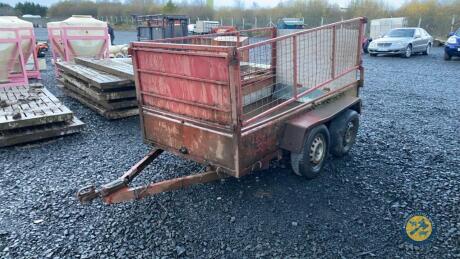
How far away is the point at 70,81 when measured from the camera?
830 cm

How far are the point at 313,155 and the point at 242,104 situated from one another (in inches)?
43.4

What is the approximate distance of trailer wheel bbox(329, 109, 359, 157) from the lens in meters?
4.54

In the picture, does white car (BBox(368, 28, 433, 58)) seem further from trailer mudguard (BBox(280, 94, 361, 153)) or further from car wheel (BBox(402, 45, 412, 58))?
trailer mudguard (BBox(280, 94, 361, 153))

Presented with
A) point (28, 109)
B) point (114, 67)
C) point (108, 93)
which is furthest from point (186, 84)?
point (114, 67)

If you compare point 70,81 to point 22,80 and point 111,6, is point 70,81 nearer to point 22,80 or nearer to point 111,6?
point 22,80

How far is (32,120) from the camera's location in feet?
18.1

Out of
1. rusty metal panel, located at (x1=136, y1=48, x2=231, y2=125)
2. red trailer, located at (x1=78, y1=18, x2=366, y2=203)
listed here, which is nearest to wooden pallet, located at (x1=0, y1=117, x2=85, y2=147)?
red trailer, located at (x1=78, y1=18, x2=366, y2=203)

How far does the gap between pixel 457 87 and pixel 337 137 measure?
7.24 meters

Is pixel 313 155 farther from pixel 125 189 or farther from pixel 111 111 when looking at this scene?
pixel 111 111

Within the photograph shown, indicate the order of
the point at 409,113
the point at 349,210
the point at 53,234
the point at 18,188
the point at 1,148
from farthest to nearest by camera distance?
the point at 409,113 < the point at 1,148 < the point at 18,188 < the point at 349,210 < the point at 53,234

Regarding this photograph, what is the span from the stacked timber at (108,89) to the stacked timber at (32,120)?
2.48 feet

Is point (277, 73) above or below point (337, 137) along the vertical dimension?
above

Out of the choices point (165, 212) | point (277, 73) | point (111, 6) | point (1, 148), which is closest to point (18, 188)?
point (1, 148)

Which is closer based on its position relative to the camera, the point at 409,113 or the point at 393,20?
the point at 409,113
